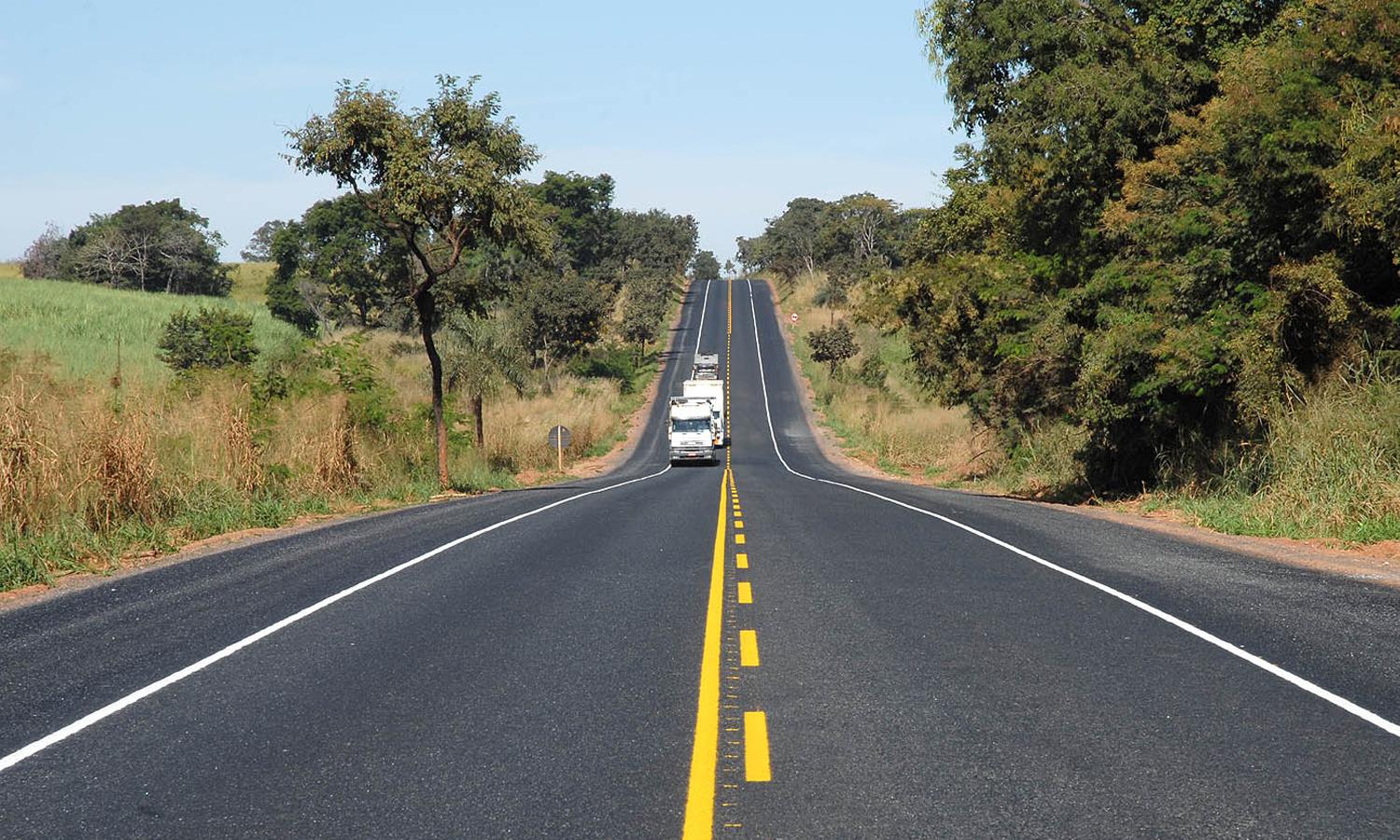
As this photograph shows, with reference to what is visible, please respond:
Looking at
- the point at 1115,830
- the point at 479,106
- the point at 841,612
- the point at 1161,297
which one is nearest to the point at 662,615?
the point at 841,612

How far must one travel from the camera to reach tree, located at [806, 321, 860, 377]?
88.5 m

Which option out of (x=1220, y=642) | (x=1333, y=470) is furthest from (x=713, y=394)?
(x=1220, y=642)

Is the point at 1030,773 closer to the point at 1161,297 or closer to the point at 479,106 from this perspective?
the point at 1161,297

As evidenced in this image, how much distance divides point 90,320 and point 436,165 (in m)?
45.5

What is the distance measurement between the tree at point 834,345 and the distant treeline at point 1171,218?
52.0 metres

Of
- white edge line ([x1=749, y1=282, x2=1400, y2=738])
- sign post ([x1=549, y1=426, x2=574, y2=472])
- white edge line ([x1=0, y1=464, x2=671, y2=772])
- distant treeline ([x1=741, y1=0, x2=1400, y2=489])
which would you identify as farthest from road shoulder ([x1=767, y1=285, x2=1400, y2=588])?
sign post ([x1=549, y1=426, x2=574, y2=472])

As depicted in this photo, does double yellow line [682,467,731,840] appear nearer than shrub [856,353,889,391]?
Yes

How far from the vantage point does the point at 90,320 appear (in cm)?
6372

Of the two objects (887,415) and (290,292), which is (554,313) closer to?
(290,292)

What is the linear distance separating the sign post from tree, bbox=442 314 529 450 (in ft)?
10.5

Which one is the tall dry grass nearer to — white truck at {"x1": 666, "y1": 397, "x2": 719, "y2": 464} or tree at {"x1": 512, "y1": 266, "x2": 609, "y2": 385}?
white truck at {"x1": 666, "y1": 397, "x2": 719, "y2": 464}

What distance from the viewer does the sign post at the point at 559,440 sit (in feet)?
165

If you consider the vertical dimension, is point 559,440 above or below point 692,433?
below

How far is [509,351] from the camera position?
5556 cm
